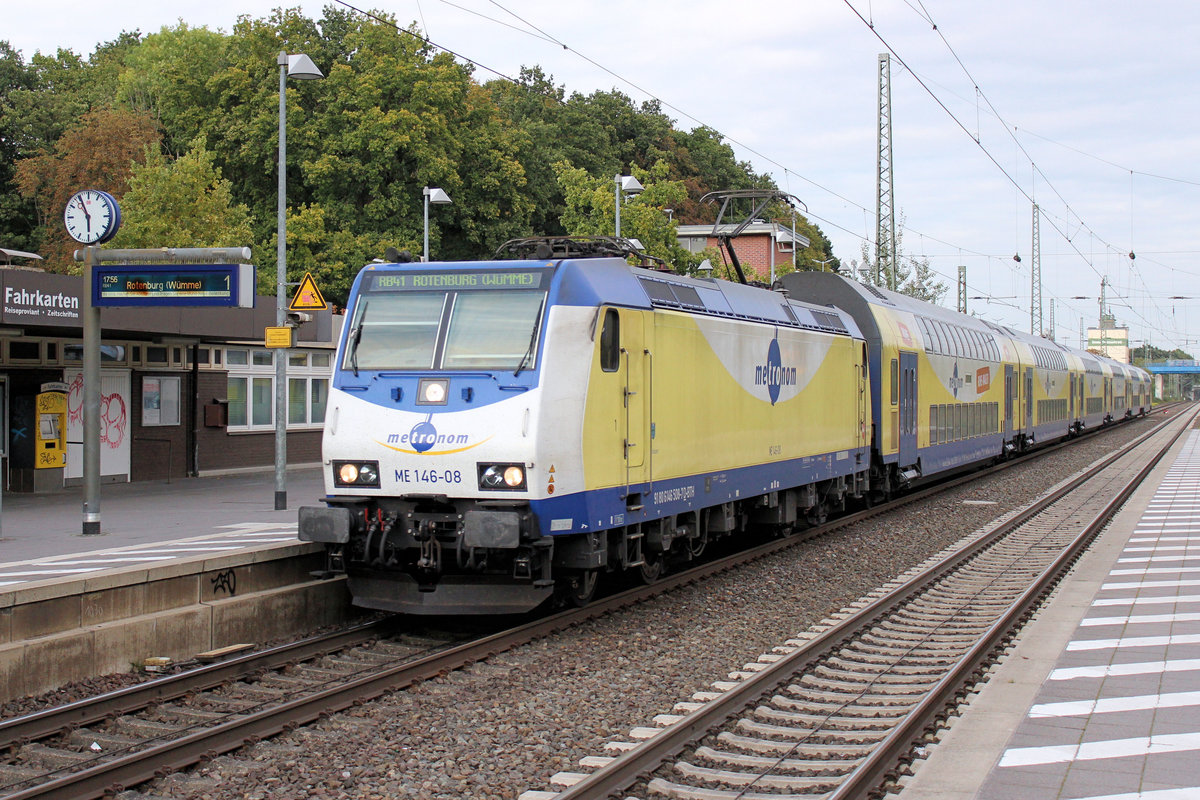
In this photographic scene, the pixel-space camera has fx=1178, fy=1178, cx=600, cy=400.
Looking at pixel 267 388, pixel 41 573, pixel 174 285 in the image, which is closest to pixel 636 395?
pixel 41 573

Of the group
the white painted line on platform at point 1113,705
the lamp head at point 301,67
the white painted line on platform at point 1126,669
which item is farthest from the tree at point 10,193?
the white painted line on platform at point 1113,705

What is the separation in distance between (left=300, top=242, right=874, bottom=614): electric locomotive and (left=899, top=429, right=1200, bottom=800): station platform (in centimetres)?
360

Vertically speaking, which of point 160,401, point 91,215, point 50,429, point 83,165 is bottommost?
point 50,429

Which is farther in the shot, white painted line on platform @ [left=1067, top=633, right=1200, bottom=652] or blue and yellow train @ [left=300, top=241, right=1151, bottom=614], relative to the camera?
blue and yellow train @ [left=300, top=241, right=1151, bottom=614]

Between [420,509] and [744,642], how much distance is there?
3.05 metres

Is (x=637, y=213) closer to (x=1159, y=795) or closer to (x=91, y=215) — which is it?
(x=91, y=215)

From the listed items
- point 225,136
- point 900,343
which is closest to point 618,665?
point 900,343

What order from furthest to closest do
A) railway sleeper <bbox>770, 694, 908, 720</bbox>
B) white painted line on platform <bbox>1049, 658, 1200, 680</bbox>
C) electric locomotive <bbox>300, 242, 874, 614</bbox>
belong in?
1. electric locomotive <bbox>300, 242, 874, 614</bbox>
2. white painted line on platform <bbox>1049, 658, 1200, 680</bbox>
3. railway sleeper <bbox>770, 694, 908, 720</bbox>

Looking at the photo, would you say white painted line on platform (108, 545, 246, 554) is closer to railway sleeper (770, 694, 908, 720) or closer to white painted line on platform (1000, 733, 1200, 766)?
railway sleeper (770, 694, 908, 720)

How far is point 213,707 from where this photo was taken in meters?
8.12

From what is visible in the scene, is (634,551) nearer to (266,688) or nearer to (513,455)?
(513,455)

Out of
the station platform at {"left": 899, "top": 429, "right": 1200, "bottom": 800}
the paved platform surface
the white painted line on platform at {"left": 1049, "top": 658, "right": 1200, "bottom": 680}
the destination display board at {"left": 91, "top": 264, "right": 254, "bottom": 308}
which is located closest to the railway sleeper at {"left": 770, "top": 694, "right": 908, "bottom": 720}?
the station platform at {"left": 899, "top": 429, "right": 1200, "bottom": 800}

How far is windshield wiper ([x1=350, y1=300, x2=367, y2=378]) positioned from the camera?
10.5 metres

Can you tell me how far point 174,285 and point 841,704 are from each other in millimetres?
9591
